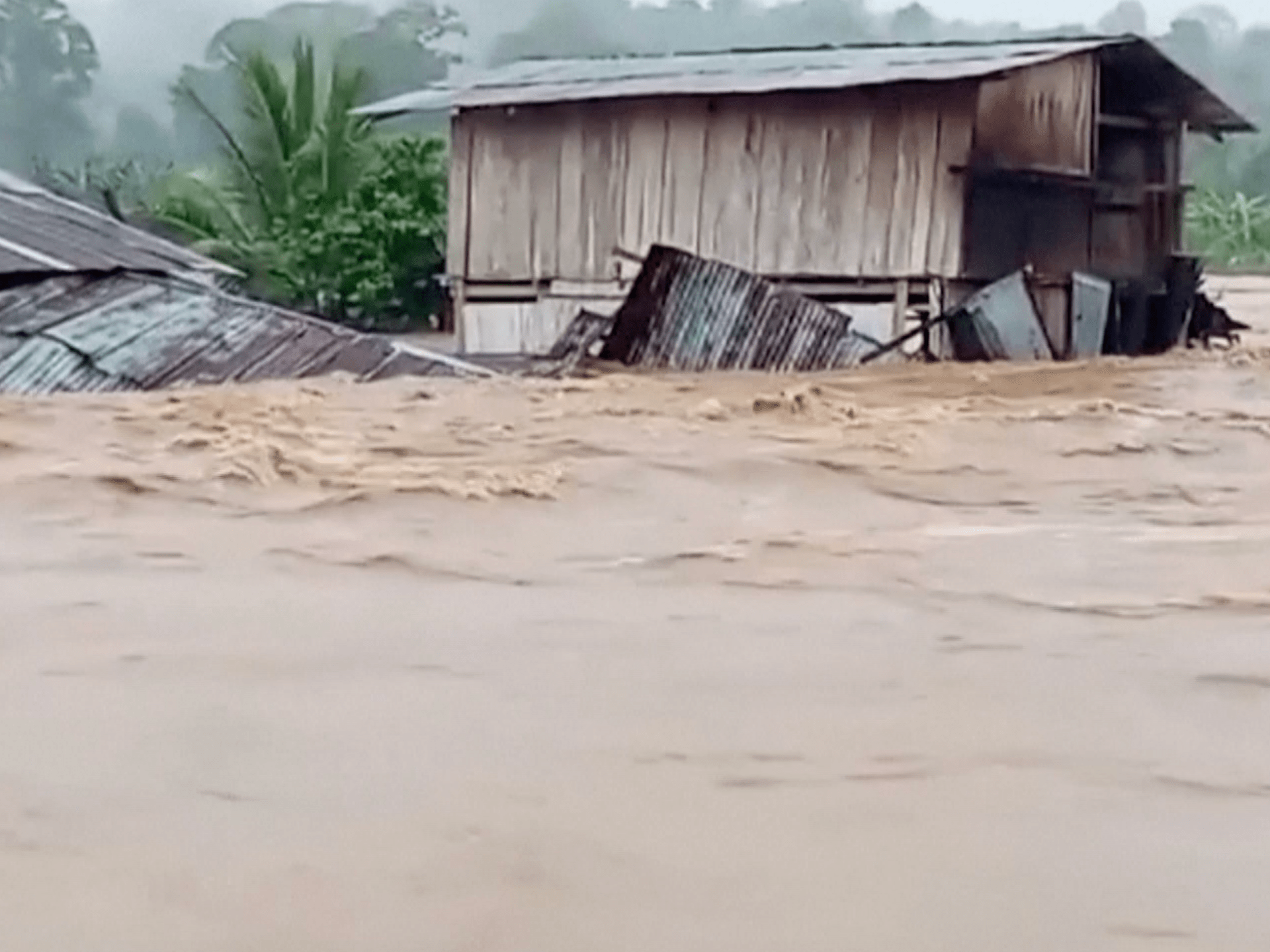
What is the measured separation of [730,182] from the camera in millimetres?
16828

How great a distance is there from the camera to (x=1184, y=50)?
67.6 metres

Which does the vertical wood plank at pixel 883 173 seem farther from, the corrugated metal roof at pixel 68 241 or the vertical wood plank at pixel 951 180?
the corrugated metal roof at pixel 68 241

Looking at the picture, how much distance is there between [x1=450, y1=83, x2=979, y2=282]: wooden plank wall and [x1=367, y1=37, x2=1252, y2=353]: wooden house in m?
0.02

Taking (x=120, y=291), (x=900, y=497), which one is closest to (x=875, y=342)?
(x=120, y=291)

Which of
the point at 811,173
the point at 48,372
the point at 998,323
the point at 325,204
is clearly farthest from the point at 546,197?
the point at 48,372

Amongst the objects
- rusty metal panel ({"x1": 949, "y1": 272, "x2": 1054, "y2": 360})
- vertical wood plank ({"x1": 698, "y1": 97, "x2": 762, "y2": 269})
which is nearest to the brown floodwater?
rusty metal panel ({"x1": 949, "y1": 272, "x2": 1054, "y2": 360})

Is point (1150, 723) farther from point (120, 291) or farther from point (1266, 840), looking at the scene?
point (120, 291)

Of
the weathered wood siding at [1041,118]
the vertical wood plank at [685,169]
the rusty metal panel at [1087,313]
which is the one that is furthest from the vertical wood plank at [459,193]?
the rusty metal panel at [1087,313]

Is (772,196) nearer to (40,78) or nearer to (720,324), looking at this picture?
(720,324)

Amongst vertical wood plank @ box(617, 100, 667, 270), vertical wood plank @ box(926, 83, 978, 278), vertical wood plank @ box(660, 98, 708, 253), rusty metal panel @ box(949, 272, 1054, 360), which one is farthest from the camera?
vertical wood plank @ box(617, 100, 667, 270)

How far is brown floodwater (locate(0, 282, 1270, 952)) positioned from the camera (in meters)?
3.60

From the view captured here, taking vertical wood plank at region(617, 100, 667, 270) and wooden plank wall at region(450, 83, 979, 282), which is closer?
wooden plank wall at region(450, 83, 979, 282)

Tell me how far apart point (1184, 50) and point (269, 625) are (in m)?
66.3

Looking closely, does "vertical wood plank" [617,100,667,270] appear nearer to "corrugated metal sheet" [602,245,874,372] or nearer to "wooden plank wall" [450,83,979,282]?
"wooden plank wall" [450,83,979,282]
